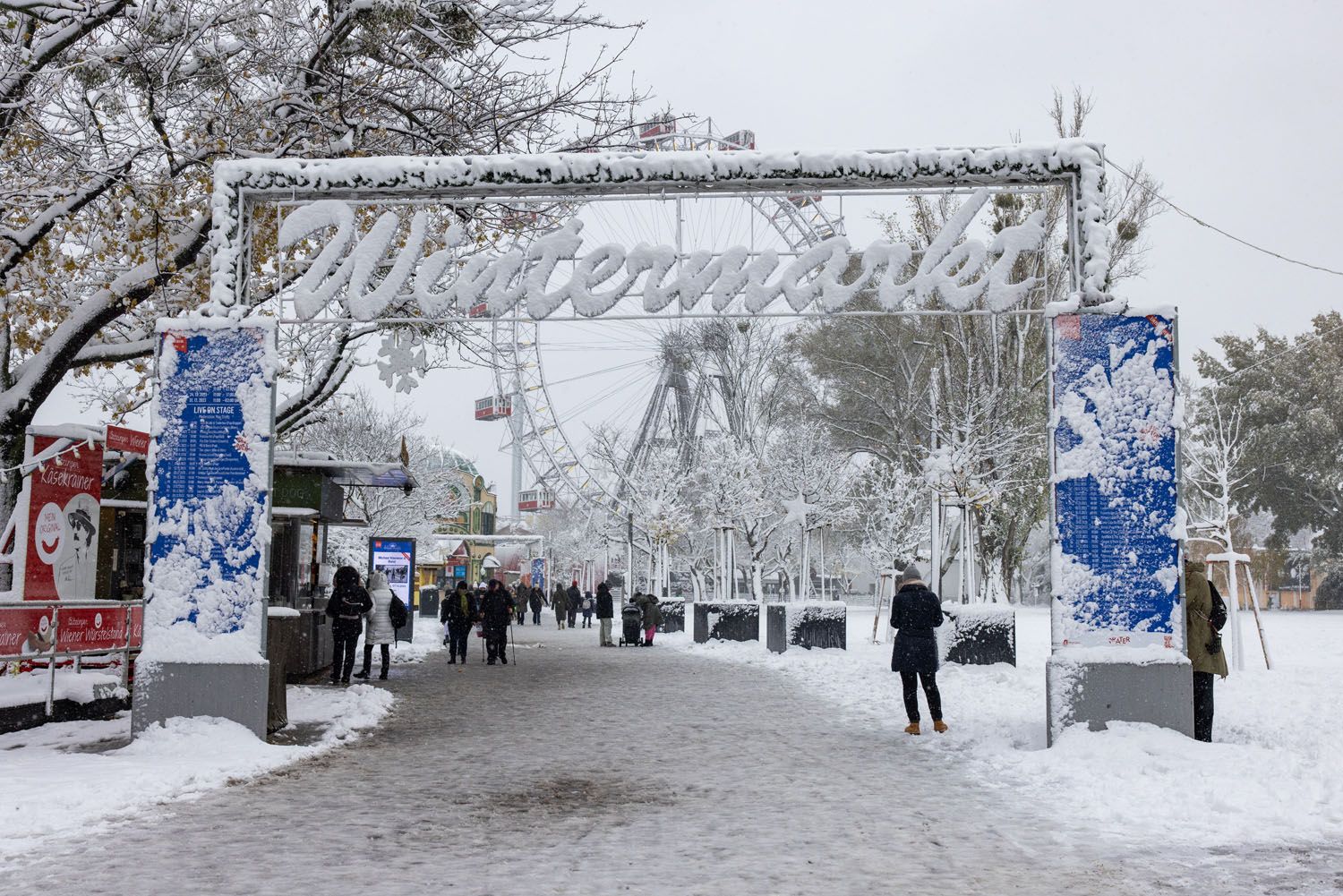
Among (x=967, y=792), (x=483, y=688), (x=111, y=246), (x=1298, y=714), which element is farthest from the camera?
(x=483, y=688)

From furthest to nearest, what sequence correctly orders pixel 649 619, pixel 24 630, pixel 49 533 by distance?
pixel 649 619
pixel 49 533
pixel 24 630

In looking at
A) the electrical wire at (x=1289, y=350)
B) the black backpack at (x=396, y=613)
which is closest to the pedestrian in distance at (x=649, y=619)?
the black backpack at (x=396, y=613)

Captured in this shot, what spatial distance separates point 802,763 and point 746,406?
34313mm

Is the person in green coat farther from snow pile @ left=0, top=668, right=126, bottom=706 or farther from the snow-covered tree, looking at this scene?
the snow-covered tree

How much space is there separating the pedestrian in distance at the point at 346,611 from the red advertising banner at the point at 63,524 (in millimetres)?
3476

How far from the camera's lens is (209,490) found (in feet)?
36.0

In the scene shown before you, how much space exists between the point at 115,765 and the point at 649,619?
21.3m

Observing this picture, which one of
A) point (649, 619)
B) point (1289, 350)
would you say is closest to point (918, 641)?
point (649, 619)

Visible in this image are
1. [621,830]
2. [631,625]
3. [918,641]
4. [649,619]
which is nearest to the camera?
[621,830]

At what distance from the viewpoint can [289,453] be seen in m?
17.6

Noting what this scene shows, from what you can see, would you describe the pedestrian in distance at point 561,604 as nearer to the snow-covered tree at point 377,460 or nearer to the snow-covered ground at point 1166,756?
the snow-covered tree at point 377,460

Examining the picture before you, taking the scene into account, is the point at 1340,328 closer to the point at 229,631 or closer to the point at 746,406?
the point at 746,406

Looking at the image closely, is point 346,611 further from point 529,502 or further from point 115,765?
point 529,502

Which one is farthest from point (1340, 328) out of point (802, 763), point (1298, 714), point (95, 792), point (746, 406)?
point (95, 792)
